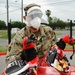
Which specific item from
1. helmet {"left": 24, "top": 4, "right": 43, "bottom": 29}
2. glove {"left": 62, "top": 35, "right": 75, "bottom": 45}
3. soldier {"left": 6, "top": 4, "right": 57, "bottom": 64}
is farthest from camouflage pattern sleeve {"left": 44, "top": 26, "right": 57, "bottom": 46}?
glove {"left": 62, "top": 35, "right": 75, "bottom": 45}

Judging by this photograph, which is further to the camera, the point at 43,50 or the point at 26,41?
the point at 43,50

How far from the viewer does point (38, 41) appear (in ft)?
7.44

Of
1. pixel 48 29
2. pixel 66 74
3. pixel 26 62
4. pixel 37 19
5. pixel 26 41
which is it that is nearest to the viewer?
pixel 26 41

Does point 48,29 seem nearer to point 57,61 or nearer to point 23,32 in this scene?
point 23,32

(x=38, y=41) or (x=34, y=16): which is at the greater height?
(x=34, y=16)

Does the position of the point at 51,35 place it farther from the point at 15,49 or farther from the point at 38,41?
the point at 15,49

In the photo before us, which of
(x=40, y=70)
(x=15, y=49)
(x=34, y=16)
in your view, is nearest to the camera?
(x=40, y=70)

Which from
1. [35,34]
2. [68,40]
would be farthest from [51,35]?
[68,40]

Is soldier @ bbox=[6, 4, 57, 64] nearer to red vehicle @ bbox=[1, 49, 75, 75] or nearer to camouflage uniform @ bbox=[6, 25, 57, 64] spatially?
camouflage uniform @ bbox=[6, 25, 57, 64]

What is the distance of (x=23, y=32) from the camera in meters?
2.28

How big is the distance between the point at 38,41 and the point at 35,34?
0.07 meters

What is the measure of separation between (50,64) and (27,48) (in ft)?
1.19

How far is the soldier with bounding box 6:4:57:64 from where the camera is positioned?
7.16 ft

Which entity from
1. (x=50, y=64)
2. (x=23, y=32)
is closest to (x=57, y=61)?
(x=50, y=64)
